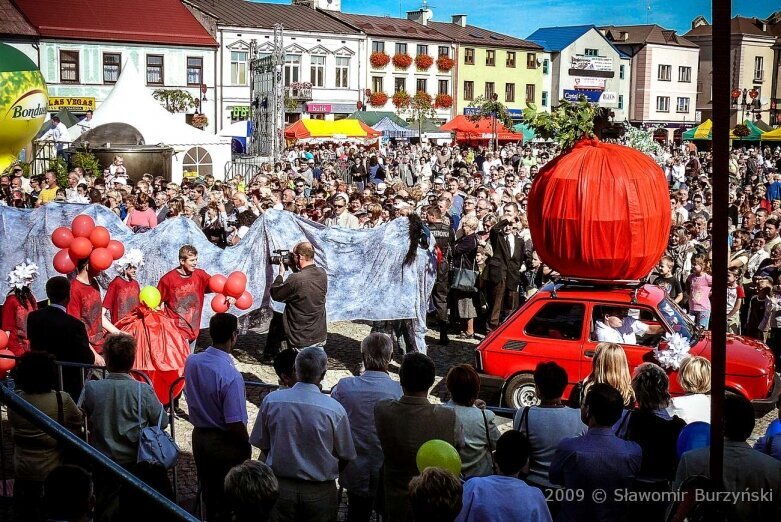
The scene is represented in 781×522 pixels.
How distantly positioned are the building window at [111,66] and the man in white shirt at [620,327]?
44.7m

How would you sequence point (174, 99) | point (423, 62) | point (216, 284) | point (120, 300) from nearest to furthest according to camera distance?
point (120, 300), point (216, 284), point (174, 99), point (423, 62)

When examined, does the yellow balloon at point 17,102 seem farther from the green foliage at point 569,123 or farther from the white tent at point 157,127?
the white tent at point 157,127

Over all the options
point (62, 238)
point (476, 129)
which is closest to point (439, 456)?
point (62, 238)

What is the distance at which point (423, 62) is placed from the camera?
6378 cm

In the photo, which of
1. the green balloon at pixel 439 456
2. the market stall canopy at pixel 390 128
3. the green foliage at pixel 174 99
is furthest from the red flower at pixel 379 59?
the green balloon at pixel 439 456

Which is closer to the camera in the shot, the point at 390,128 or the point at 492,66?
the point at 390,128

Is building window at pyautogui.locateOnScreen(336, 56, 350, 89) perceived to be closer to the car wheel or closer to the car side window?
the car side window

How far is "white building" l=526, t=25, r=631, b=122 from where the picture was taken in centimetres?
7275

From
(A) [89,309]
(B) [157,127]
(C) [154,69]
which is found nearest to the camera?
(A) [89,309]

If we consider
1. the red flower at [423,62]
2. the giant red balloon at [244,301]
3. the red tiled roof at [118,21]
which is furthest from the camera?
the red flower at [423,62]

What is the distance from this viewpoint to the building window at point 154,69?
50.3 metres

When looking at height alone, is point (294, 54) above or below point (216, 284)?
above

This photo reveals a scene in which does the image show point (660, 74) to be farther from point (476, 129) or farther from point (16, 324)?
point (16, 324)

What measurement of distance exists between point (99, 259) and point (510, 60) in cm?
6331
